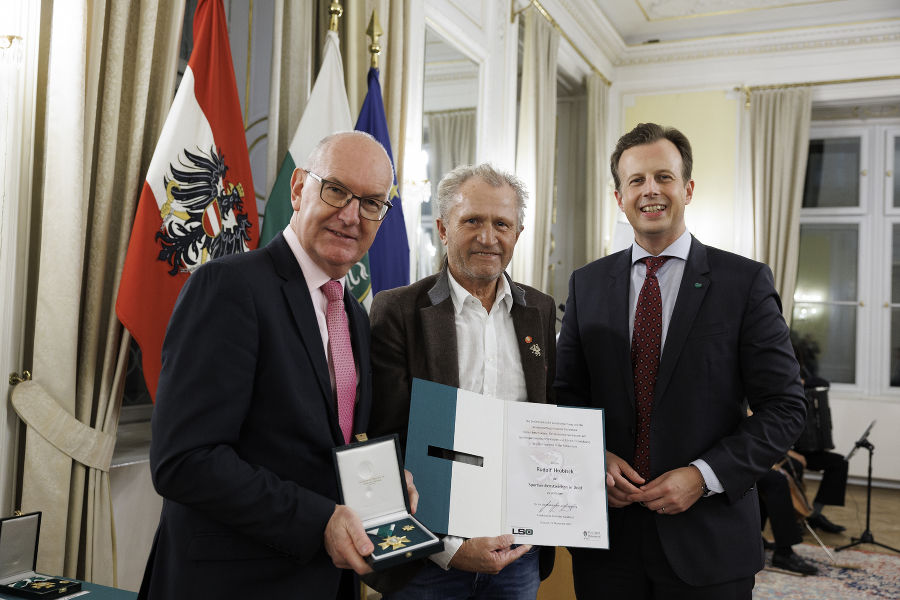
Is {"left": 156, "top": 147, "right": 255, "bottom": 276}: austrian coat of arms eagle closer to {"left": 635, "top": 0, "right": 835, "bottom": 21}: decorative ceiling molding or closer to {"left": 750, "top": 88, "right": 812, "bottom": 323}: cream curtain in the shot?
{"left": 635, "top": 0, "right": 835, "bottom": 21}: decorative ceiling molding

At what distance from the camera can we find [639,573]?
5.42 ft

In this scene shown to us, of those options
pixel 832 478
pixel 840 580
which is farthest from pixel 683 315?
pixel 832 478

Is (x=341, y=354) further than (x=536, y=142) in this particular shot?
No

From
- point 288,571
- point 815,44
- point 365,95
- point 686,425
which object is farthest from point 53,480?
point 815,44

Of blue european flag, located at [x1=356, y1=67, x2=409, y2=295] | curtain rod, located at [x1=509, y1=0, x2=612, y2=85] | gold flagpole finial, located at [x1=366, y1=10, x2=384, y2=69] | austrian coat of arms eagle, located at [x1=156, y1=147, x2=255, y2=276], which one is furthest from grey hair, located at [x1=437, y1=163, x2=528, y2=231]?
curtain rod, located at [x1=509, y1=0, x2=612, y2=85]

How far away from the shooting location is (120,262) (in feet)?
7.01

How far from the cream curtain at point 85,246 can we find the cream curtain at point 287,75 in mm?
625

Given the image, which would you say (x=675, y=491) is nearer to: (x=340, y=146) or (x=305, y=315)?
(x=305, y=315)

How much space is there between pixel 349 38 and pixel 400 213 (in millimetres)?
823

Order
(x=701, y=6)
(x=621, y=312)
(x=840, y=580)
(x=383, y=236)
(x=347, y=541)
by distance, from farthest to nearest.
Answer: (x=701, y=6)
(x=840, y=580)
(x=383, y=236)
(x=621, y=312)
(x=347, y=541)

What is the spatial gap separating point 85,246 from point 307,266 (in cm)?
105

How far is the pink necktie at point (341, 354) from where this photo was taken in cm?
134

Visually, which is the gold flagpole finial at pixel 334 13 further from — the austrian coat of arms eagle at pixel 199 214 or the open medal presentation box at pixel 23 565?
the open medal presentation box at pixel 23 565

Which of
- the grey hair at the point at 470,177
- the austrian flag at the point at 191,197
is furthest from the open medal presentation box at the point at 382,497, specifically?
the austrian flag at the point at 191,197
